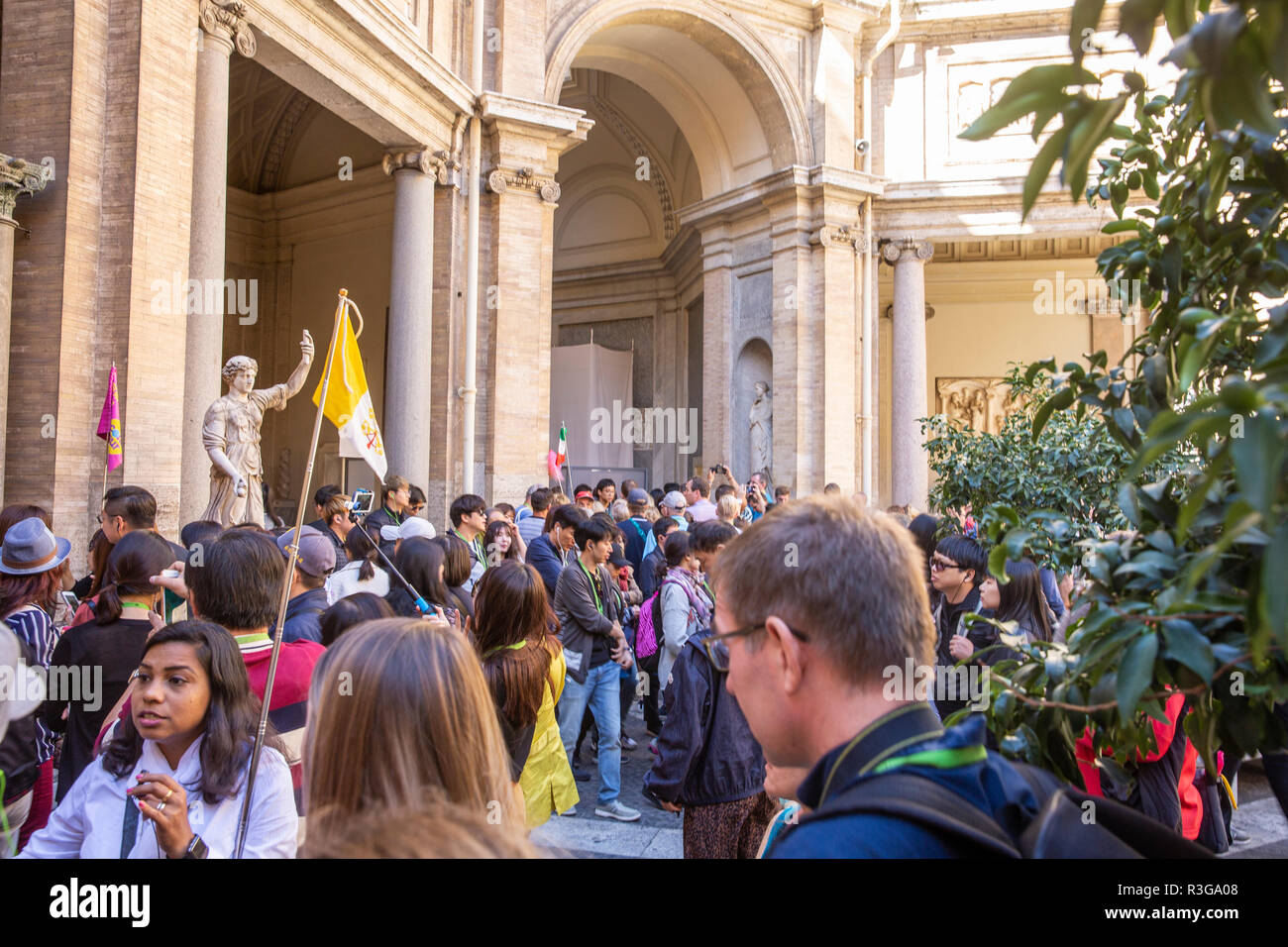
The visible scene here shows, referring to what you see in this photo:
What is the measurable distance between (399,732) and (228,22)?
Answer: 9.43 m

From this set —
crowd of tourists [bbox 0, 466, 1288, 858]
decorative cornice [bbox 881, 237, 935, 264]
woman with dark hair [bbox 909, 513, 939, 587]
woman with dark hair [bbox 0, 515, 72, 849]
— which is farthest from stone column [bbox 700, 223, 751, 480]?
woman with dark hair [bbox 0, 515, 72, 849]

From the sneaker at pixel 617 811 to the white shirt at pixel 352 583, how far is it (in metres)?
1.93

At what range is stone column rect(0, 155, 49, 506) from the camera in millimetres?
7273

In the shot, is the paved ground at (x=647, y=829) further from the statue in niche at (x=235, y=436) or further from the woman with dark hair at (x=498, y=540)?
the statue in niche at (x=235, y=436)

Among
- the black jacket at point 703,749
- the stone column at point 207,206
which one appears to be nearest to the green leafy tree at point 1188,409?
the black jacket at point 703,749

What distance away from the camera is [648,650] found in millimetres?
6656

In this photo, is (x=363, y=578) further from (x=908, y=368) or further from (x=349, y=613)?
(x=908, y=368)

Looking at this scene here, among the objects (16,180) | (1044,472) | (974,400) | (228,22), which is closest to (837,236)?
(974,400)

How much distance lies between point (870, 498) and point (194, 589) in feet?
53.2

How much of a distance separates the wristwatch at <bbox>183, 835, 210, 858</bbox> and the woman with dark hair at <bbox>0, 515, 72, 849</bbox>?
1.69 meters

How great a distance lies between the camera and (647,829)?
562 centimetres

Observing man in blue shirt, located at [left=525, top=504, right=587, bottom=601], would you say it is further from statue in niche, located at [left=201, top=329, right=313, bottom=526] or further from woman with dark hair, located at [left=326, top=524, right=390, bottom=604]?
statue in niche, located at [left=201, top=329, right=313, bottom=526]
